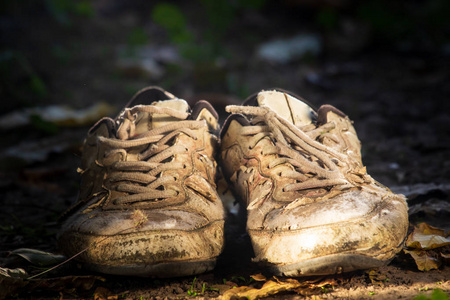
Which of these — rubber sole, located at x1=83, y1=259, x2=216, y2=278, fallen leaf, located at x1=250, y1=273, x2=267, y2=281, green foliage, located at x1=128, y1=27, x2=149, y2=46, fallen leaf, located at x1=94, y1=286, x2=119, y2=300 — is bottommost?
fallen leaf, located at x1=94, y1=286, x2=119, y2=300

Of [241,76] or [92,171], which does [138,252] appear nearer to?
[92,171]

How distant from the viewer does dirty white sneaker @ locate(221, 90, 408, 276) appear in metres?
1.63

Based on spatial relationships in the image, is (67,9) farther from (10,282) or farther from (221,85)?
(10,282)

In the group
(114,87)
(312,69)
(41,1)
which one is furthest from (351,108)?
(41,1)

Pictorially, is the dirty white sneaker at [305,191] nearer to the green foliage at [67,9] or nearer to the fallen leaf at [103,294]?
the fallen leaf at [103,294]

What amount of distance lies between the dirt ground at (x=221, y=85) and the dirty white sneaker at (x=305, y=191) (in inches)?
5.0

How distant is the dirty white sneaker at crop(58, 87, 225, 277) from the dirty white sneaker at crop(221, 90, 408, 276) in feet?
→ 0.61

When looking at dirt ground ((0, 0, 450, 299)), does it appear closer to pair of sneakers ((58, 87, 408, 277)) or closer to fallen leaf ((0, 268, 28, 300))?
fallen leaf ((0, 268, 28, 300))

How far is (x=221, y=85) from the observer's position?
5.71m

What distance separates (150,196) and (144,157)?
0.28 meters

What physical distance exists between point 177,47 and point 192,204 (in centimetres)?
563

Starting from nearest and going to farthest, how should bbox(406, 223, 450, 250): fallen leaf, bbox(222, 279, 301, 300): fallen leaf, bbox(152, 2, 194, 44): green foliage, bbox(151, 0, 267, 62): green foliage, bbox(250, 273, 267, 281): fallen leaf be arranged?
1. bbox(222, 279, 301, 300): fallen leaf
2. bbox(250, 273, 267, 281): fallen leaf
3. bbox(406, 223, 450, 250): fallen leaf
4. bbox(151, 0, 267, 62): green foliage
5. bbox(152, 2, 194, 44): green foliage

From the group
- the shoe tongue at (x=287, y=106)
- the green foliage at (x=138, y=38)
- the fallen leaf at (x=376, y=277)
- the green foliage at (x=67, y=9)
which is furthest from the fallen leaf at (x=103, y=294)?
the green foliage at (x=67, y=9)

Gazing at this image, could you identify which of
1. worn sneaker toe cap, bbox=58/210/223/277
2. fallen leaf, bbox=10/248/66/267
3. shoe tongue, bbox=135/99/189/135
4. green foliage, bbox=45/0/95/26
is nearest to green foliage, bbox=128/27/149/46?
green foliage, bbox=45/0/95/26
